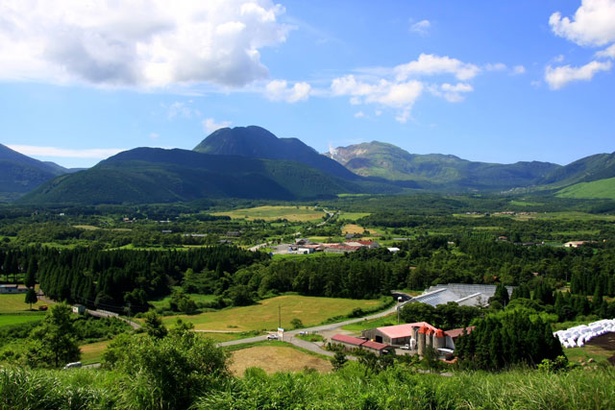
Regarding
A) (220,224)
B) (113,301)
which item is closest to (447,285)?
(113,301)

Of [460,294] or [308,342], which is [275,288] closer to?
[460,294]

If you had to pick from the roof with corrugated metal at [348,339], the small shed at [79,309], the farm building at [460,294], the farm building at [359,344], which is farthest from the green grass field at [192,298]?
the farm building at [460,294]

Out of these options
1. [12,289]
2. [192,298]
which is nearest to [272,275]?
[192,298]

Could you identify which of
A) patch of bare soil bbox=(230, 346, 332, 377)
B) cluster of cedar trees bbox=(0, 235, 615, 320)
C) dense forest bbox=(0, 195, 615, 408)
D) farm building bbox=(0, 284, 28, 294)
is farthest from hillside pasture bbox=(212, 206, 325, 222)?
patch of bare soil bbox=(230, 346, 332, 377)

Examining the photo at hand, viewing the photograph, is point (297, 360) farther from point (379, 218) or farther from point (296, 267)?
point (379, 218)

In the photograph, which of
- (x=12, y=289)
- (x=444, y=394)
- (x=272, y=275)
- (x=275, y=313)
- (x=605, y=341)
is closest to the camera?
(x=444, y=394)

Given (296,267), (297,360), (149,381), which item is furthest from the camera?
(296,267)

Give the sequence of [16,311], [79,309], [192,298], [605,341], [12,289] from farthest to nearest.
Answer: [192,298]
[12,289]
[79,309]
[16,311]
[605,341]

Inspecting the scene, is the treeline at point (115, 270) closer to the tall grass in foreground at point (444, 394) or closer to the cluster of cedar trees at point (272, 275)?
the cluster of cedar trees at point (272, 275)
